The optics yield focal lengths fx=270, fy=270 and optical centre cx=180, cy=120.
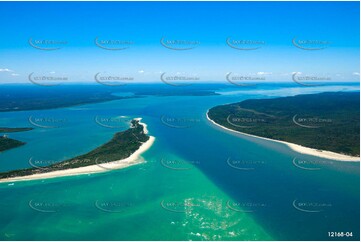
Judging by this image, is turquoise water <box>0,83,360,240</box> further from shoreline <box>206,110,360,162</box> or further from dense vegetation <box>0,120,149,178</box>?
dense vegetation <box>0,120,149,178</box>

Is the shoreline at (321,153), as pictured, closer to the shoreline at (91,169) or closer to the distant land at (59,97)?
the shoreline at (91,169)

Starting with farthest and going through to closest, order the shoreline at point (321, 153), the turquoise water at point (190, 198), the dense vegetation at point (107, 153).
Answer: the shoreline at point (321, 153) < the dense vegetation at point (107, 153) < the turquoise water at point (190, 198)

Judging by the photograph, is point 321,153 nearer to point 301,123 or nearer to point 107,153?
point 301,123

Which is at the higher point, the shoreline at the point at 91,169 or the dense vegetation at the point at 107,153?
the dense vegetation at the point at 107,153

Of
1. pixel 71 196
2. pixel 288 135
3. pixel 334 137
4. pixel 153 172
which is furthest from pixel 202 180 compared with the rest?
pixel 334 137

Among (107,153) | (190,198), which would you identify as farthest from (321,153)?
(107,153)

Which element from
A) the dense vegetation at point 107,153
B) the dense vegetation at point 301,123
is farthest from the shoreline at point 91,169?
the dense vegetation at point 301,123
